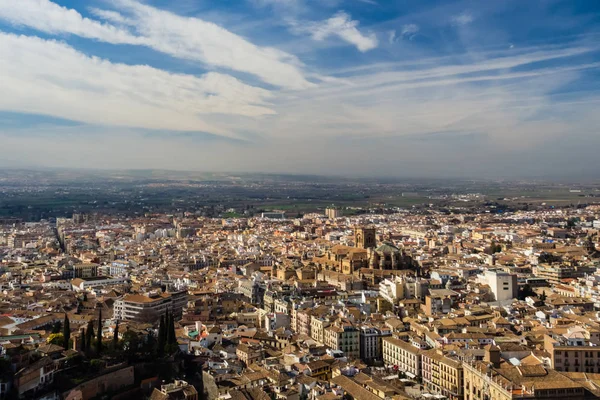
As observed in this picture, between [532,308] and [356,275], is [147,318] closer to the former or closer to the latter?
[356,275]

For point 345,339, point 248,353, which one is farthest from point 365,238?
point 248,353

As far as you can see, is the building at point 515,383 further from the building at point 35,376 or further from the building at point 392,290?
the building at point 392,290

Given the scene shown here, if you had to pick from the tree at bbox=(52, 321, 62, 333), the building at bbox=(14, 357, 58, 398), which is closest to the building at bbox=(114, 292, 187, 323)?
the tree at bbox=(52, 321, 62, 333)

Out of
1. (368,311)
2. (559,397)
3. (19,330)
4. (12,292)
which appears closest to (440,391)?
(559,397)

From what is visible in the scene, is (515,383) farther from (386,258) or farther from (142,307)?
(386,258)

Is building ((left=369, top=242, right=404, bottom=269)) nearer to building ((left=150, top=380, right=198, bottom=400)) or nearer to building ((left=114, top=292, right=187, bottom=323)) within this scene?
building ((left=114, top=292, right=187, bottom=323))

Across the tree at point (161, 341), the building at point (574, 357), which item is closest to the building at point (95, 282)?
the tree at point (161, 341)
